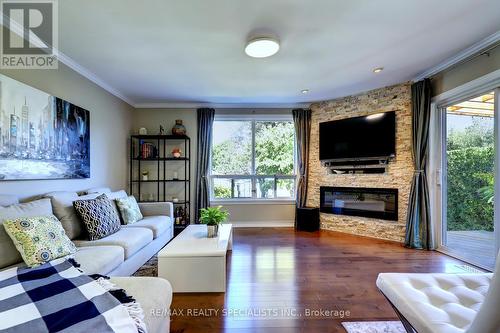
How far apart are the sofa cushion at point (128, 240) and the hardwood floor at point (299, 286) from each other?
69 centimetres

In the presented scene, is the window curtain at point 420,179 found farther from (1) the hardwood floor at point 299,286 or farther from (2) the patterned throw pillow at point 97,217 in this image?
(2) the patterned throw pillow at point 97,217

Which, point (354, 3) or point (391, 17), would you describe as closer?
point (354, 3)

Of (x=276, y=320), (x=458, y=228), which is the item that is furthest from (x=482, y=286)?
(x=458, y=228)

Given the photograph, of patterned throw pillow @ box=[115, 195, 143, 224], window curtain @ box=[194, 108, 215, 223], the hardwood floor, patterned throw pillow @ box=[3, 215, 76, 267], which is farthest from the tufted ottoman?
window curtain @ box=[194, 108, 215, 223]

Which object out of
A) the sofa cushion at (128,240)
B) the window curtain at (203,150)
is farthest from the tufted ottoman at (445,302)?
the window curtain at (203,150)

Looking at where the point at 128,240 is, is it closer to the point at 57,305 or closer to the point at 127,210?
the point at 127,210

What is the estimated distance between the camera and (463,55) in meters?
2.77

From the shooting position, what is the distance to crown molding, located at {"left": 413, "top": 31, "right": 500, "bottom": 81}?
7.93 feet

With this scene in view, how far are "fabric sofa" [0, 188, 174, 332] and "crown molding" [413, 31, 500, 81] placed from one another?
3.85m

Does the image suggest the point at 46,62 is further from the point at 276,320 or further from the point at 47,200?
the point at 276,320

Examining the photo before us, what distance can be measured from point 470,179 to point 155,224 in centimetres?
414

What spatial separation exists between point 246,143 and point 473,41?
3.63m

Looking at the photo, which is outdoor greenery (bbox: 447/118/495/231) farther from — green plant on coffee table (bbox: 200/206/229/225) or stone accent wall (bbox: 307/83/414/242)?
green plant on coffee table (bbox: 200/206/229/225)

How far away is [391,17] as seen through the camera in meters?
2.05
